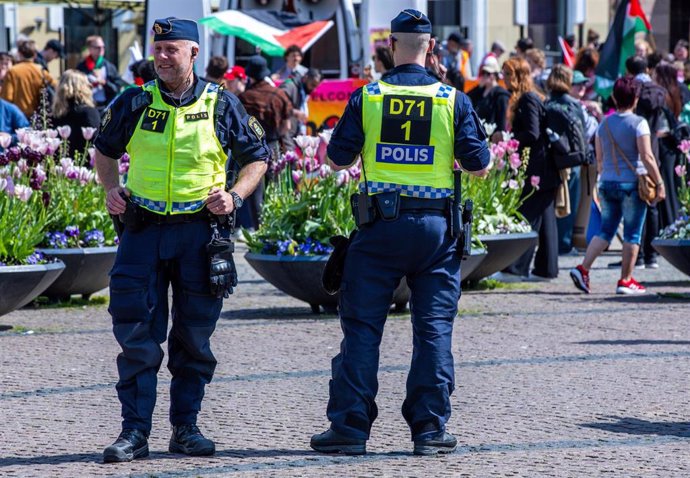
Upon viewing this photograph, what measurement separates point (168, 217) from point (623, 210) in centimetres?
648

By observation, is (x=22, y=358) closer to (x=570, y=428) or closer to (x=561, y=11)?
(x=570, y=428)

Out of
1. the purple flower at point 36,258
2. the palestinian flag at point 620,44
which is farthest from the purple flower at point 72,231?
the palestinian flag at point 620,44

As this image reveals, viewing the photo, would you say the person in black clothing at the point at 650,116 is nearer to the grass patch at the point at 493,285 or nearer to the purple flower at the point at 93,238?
the grass patch at the point at 493,285

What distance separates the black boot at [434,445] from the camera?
20.2 feet

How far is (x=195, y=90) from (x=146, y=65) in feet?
24.2

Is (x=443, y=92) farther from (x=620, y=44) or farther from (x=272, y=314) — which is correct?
(x=620, y=44)

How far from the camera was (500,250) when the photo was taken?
11.5 metres

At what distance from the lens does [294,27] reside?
23.3 meters

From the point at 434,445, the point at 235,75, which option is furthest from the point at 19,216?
the point at 235,75

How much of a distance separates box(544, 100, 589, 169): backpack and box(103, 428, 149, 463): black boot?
709 centimetres

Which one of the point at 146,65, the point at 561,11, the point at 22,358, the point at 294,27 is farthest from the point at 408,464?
the point at 561,11

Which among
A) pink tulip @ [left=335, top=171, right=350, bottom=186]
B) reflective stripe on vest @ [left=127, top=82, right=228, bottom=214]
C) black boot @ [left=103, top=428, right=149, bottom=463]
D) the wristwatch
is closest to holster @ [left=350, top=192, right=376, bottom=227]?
the wristwatch

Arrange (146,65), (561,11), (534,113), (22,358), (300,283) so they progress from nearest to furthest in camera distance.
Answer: (22,358), (300,283), (534,113), (146,65), (561,11)

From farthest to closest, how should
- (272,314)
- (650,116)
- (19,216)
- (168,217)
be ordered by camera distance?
(650,116), (272,314), (19,216), (168,217)
